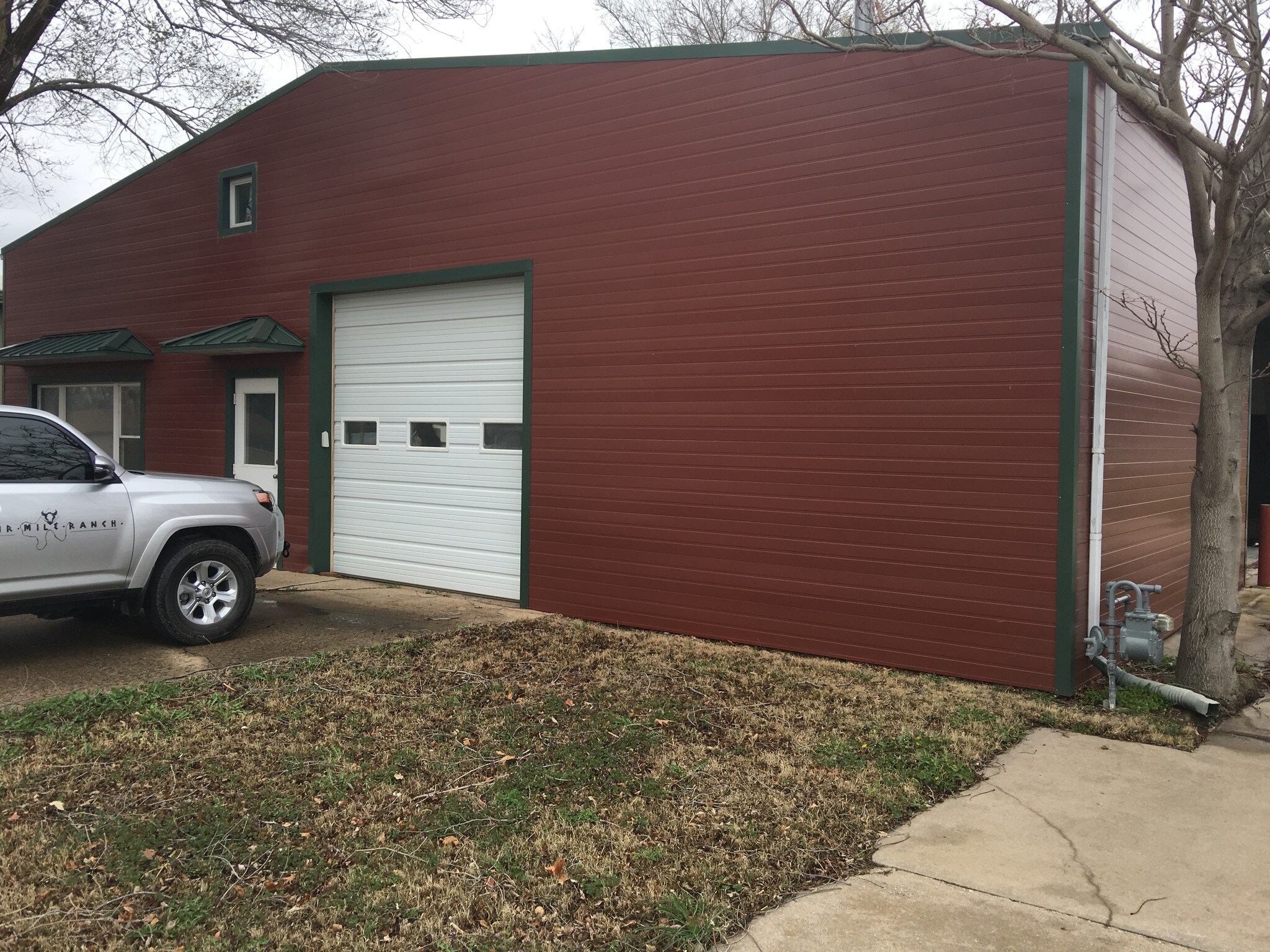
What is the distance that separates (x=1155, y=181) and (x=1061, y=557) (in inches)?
137

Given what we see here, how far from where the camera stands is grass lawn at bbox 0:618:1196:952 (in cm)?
347

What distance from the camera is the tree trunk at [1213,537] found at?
631 centimetres

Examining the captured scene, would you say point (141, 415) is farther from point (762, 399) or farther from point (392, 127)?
point (762, 399)

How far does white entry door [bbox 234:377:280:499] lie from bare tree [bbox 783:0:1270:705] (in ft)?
24.0

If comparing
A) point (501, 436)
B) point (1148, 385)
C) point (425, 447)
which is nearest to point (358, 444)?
point (425, 447)

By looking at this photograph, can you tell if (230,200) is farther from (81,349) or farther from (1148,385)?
(1148,385)

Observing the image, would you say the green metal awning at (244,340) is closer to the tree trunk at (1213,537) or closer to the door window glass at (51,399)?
the door window glass at (51,399)

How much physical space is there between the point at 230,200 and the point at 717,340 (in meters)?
7.08

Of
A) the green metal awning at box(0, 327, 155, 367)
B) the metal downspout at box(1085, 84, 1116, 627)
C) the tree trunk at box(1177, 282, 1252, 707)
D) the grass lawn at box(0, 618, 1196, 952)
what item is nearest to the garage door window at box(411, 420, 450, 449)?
the grass lawn at box(0, 618, 1196, 952)

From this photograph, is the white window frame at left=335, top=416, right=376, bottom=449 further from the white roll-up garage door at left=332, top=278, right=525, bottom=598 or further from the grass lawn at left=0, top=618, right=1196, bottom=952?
the grass lawn at left=0, top=618, right=1196, bottom=952

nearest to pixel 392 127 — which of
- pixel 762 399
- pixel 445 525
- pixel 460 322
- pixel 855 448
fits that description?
pixel 460 322

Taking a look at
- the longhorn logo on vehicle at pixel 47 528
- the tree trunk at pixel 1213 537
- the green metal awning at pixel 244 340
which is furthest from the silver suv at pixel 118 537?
the tree trunk at pixel 1213 537

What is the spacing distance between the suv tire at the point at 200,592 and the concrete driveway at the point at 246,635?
0.14 meters

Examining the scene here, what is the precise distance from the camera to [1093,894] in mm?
3775
